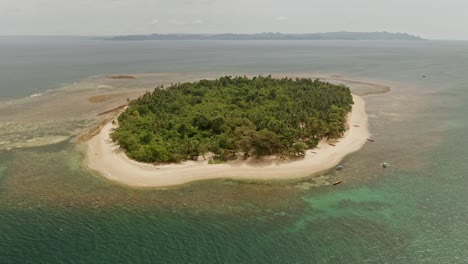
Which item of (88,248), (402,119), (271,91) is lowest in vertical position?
(88,248)

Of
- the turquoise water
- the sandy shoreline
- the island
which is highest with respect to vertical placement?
the island

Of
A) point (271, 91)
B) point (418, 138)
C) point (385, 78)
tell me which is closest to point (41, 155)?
point (271, 91)

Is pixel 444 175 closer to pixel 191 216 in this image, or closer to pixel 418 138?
pixel 418 138

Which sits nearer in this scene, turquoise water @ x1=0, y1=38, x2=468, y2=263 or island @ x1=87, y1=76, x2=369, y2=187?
turquoise water @ x1=0, y1=38, x2=468, y2=263

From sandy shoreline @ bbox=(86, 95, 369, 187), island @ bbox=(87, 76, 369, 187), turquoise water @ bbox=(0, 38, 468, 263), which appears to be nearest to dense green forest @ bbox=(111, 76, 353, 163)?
island @ bbox=(87, 76, 369, 187)

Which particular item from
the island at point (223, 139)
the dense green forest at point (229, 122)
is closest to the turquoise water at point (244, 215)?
the island at point (223, 139)

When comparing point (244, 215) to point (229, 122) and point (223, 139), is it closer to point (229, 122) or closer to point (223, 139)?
point (223, 139)

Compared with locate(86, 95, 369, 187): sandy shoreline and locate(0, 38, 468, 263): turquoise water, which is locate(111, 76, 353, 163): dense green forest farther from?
locate(0, 38, 468, 263): turquoise water
